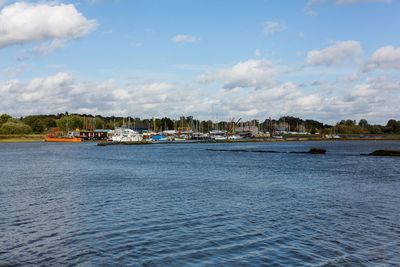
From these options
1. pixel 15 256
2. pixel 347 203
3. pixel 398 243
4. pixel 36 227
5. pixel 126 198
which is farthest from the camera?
pixel 126 198

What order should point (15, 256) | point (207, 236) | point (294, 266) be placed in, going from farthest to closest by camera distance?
1. point (207, 236)
2. point (15, 256)
3. point (294, 266)

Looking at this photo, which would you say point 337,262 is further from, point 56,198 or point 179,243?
point 56,198

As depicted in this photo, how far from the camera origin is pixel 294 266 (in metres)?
13.5

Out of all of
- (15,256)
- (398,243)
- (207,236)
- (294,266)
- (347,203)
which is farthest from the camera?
(347,203)

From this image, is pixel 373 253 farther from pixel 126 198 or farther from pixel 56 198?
pixel 56 198

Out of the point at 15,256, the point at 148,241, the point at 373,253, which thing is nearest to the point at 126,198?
the point at 148,241

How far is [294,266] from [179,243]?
556 cm

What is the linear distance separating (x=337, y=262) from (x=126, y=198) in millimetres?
19092

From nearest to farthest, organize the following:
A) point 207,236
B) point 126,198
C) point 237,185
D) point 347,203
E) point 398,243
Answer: point 398,243 < point 207,236 < point 347,203 < point 126,198 < point 237,185

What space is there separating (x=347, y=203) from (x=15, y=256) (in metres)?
22.7

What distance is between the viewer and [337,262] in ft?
45.4

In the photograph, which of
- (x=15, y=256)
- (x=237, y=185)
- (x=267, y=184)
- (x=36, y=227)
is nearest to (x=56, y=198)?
(x=36, y=227)

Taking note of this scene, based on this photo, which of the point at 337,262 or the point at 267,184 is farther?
the point at 267,184

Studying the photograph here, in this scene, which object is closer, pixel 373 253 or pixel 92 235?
pixel 373 253
